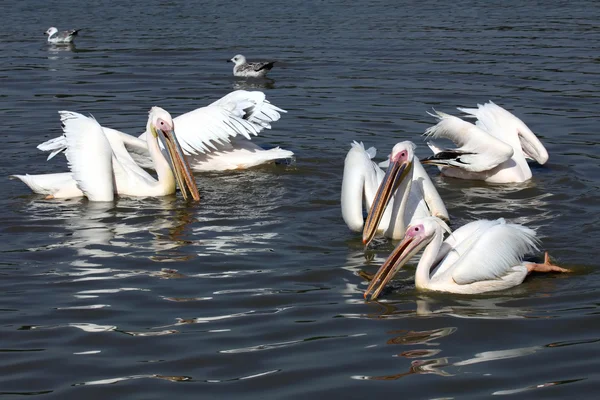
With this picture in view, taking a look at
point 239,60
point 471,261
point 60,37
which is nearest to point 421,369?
point 471,261

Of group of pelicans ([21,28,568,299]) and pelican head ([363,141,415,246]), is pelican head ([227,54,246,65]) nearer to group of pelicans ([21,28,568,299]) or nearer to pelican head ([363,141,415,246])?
group of pelicans ([21,28,568,299])

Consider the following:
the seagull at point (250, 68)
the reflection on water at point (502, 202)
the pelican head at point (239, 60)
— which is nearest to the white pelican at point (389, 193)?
the reflection on water at point (502, 202)

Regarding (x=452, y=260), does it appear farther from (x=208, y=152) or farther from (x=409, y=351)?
(x=208, y=152)

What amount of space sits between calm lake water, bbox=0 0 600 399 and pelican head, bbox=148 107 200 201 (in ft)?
0.53

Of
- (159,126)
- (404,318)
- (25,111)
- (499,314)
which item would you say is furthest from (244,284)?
(25,111)

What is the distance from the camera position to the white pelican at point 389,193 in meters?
5.87

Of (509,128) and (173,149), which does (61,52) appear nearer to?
(173,149)

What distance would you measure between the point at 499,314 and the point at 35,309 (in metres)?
2.22

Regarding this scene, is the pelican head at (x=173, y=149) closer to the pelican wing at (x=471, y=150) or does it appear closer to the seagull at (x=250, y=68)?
the pelican wing at (x=471, y=150)

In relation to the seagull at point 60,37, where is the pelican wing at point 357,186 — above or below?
below

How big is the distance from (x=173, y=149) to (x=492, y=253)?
295 centimetres

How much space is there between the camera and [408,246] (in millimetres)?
5160

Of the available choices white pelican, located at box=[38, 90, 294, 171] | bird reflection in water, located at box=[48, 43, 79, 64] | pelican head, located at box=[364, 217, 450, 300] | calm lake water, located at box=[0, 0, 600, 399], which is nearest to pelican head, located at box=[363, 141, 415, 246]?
calm lake water, located at box=[0, 0, 600, 399]

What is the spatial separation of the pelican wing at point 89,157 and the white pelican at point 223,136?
483 millimetres
